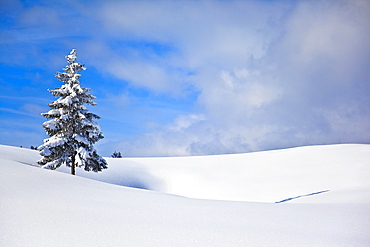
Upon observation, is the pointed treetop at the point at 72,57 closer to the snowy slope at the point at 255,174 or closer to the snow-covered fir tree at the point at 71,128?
the snow-covered fir tree at the point at 71,128

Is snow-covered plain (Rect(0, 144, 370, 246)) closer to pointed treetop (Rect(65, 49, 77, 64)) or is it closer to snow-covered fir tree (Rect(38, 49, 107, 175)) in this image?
snow-covered fir tree (Rect(38, 49, 107, 175))

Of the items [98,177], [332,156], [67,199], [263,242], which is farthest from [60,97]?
[332,156]

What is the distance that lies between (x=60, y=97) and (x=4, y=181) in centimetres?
1267

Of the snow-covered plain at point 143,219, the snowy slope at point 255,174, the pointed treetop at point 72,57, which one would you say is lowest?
the snow-covered plain at point 143,219

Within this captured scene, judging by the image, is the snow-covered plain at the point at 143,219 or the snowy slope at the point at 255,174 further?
the snowy slope at the point at 255,174

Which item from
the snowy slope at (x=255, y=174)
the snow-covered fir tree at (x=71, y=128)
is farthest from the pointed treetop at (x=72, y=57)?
the snowy slope at (x=255, y=174)

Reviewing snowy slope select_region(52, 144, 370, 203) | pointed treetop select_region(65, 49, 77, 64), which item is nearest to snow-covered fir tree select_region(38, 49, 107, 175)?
pointed treetop select_region(65, 49, 77, 64)

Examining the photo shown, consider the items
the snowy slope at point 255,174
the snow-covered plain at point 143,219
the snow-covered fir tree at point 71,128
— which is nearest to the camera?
the snow-covered plain at point 143,219

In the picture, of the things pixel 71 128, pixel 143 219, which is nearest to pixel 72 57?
pixel 71 128

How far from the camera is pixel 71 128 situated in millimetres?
19734

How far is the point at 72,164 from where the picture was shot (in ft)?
65.0

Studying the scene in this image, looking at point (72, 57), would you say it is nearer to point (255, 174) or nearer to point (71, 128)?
point (71, 128)

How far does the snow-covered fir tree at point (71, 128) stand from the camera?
19109mm

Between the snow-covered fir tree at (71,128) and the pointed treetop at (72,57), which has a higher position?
the pointed treetop at (72,57)
